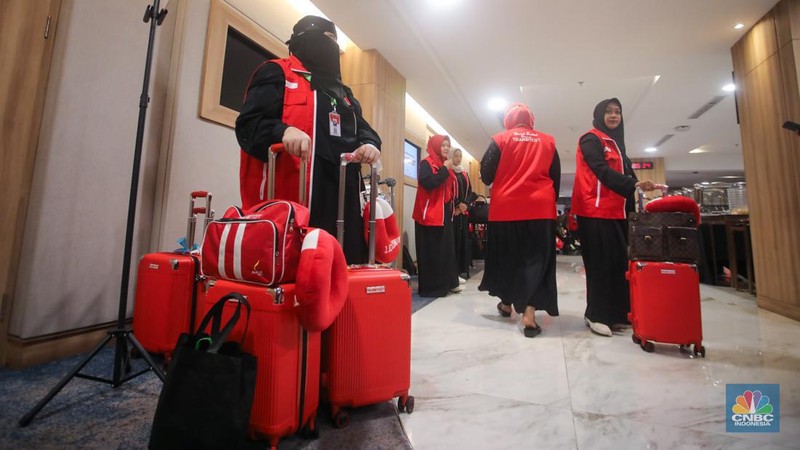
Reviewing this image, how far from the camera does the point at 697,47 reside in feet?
12.1

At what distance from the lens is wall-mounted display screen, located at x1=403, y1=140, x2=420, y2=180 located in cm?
528

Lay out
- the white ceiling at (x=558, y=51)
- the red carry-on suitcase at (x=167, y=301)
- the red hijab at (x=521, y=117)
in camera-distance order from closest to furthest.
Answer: the red carry-on suitcase at (x=167, y=301) < the red hijab at (x=521, y=117) < the white ceiling at (x=558, y=51)

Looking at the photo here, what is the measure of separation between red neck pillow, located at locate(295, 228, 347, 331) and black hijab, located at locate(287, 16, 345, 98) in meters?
0.70

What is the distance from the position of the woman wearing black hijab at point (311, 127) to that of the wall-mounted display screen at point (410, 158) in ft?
12.9

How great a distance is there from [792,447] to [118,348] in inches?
86.8

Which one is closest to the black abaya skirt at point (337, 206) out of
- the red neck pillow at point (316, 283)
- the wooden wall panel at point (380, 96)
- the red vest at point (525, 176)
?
the red neck pillow at point (316, 283)

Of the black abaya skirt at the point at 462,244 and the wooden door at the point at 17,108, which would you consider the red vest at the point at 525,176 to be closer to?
the black abaya skirt at the point at 462,244

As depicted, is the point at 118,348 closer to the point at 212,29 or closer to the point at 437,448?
the point at 437,448

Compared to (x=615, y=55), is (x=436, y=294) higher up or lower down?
lower down

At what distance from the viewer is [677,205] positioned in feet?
5.45

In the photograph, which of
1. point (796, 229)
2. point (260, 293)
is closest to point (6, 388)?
point (260, 293)

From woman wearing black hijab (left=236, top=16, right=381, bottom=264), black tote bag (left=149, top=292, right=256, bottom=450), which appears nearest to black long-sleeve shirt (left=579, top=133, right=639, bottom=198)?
woman wearing black hijab (left=236, top=16, right=381, bottom=264)

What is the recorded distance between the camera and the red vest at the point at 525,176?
6.57 feet

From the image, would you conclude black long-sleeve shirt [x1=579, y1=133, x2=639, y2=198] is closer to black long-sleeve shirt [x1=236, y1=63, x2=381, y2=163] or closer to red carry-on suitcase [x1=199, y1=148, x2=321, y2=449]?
black long-sleeve shirt [x1=236, y1=63, x2=381, y2=163]
